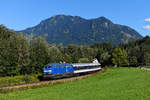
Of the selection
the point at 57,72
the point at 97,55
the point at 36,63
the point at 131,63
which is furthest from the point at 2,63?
the point at 97,55

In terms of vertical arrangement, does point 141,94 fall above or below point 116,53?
below

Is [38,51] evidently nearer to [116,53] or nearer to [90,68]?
[90,68]

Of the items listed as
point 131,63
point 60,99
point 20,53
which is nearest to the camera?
point 60,99

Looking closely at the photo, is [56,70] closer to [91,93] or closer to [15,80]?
[15,80]

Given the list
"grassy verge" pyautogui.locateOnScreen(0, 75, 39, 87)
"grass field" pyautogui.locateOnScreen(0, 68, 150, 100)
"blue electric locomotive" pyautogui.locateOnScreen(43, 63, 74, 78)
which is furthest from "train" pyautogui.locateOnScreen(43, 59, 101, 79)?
"grass field" pyautogui.locateOnScreen(0, 68, 150, 100)

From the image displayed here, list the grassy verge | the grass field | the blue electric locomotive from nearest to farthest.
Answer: the grass field, the grassy verge, the blue electric locomotive

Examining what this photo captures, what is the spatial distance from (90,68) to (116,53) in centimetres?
3703

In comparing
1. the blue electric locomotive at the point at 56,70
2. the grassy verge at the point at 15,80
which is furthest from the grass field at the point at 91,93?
the blue electric locomotive at the point at 56,70

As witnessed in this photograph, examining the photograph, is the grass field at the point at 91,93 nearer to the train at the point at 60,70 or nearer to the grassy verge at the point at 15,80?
the grassy verge at the point at 15,80

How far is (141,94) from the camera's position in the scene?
17328mm

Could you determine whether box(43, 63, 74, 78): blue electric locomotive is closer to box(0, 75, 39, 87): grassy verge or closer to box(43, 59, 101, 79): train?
box(43, 59, 101, 79): train

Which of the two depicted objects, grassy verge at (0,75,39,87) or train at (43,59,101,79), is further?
train at (43,59,101,79)

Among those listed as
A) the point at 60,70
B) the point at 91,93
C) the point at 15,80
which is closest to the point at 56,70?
the point at 60,70

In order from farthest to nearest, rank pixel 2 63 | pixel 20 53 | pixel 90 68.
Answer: pixel 90 68 < pixel 20 53 < pixel 2 63
